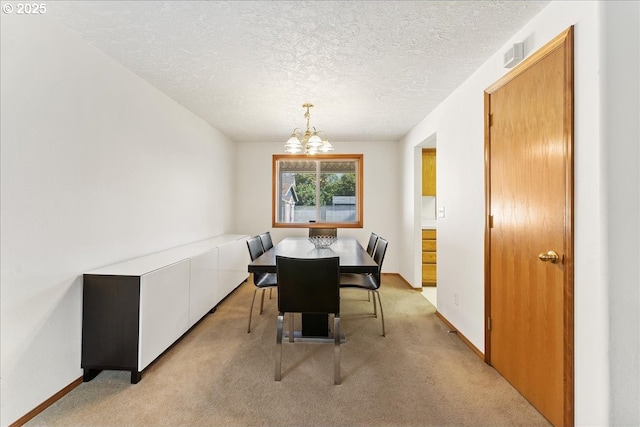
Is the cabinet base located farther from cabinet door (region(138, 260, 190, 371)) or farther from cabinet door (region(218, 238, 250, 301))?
cabinet door (region(218, 238, 250, 301))

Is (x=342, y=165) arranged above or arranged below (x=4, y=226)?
above

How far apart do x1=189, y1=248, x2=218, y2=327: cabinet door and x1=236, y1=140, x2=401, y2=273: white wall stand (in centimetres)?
202

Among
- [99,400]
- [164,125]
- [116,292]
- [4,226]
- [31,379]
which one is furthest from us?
[164,125]

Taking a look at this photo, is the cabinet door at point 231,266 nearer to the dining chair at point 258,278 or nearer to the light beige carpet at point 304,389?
the dining chair at point 258,278

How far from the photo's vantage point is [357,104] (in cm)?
335

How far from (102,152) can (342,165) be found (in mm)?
3902

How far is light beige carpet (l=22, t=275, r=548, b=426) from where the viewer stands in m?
1.70

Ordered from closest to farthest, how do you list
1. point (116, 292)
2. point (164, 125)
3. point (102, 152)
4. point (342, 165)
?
point (116, 292)
point (102, 152)
point (164, 125)
point (342, 165)

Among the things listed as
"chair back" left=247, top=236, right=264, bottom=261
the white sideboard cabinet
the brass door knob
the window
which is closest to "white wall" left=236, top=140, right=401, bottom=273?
the window

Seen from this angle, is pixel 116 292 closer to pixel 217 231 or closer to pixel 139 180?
pixel 139 180

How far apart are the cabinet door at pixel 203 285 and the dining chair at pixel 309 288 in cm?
121

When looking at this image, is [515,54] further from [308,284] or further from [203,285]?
[203,285]

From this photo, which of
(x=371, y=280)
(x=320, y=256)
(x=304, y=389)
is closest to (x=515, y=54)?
(x=320, y=256)

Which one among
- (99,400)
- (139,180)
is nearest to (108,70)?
(139,180)
